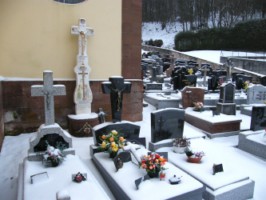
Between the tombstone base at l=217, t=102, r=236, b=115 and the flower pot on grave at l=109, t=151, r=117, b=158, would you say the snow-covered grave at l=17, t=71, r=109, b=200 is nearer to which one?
the flower pot on grave at l=109, t=151, r=117, b=158

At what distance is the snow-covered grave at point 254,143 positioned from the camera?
724 centimetres

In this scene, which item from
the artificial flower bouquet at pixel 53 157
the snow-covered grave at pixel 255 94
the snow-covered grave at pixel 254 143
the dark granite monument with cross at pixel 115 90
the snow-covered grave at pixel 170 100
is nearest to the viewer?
the artificial flower bouquet at pixel 53 157

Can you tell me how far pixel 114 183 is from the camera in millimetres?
5074

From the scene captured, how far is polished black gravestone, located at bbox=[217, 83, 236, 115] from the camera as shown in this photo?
428 inches

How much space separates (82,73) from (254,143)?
5506 millimetres

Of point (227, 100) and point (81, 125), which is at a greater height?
point (227, 100)

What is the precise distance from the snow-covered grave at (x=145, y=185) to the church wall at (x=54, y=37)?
4.31 metres

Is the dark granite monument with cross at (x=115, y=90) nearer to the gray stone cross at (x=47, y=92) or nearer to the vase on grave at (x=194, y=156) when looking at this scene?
the gray stone cross at (x=47, y=92)

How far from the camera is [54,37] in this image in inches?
332

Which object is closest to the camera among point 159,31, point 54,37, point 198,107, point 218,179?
point 218,179

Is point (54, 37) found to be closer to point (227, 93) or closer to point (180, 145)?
point (180, 145)

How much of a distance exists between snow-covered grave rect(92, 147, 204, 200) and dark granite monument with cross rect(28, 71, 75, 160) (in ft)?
3.65

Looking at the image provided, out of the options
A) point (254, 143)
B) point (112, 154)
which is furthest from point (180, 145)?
point (254, 143)

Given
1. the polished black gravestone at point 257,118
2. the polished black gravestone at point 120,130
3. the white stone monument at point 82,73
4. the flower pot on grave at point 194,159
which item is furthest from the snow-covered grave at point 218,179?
the white stone monument at point 82,73
